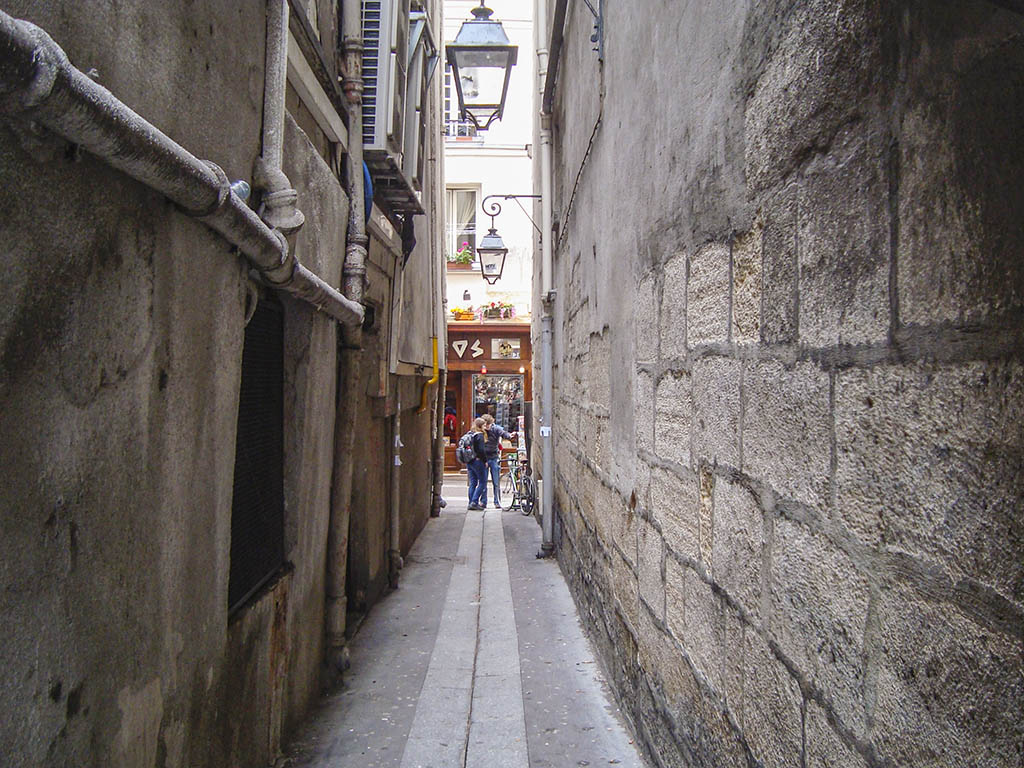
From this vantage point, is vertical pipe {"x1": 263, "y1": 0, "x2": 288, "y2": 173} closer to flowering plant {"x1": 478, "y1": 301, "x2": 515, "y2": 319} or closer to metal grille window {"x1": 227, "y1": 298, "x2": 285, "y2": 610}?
metal grille window {"x1": 227, "y1": 298, "x2": 285, "y2": 610}

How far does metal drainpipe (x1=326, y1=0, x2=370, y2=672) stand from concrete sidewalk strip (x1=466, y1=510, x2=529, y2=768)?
35.7 inches

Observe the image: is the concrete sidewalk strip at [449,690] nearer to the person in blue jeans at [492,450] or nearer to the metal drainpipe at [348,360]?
the metal drainpipe at [348,360]

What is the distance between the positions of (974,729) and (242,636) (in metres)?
2.73

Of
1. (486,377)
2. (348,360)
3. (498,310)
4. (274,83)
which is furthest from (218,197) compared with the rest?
(486,377)

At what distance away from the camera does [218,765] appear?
284cm

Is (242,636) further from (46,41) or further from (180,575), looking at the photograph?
(46,41)

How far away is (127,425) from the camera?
2035mm

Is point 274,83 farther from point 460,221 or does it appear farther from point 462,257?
point 460,221

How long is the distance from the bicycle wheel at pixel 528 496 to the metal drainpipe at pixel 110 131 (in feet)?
29.7

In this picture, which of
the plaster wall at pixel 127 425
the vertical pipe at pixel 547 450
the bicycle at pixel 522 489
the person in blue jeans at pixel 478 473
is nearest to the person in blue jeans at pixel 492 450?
the person in blue jeans at pixel 478 473

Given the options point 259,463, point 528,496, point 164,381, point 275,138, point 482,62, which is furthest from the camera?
point 528,496

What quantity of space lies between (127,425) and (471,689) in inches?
120

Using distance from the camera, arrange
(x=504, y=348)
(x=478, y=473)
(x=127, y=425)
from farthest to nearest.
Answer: (x=504, y=348) → (x=478, y=473) → (x=127, y=425)

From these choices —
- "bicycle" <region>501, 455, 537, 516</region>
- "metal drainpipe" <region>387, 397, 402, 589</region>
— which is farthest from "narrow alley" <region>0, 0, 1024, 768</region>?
"bicycle" <region>501, 455, 537, 516</region>
